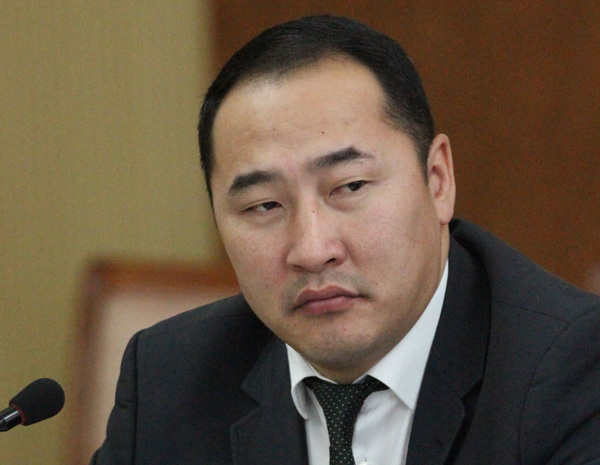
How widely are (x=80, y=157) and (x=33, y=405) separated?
2592 mm

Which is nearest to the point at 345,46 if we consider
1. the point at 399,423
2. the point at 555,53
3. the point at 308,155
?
the point at 308,155

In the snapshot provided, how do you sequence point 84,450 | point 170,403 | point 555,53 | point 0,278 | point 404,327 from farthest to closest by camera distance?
point 0,278, point 555,53, point 84,450, point 170,403, point 404,327

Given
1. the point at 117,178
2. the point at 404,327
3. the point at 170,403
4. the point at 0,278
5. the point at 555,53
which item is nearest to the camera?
the point at 404,327

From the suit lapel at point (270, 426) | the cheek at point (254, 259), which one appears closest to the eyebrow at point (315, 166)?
the cheek at point (254, 259)

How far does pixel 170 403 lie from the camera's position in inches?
89.4

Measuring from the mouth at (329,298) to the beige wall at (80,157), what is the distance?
245cm

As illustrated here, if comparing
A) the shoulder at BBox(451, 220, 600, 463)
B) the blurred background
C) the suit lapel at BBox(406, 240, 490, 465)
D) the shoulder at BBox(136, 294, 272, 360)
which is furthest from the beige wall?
the shoulder at BBox(451, 220, 600, 463)

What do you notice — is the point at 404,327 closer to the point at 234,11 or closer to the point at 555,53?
the point at 555,53

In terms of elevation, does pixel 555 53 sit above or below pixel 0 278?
above

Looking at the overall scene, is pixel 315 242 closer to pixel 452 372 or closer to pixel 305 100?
pixel 305 100

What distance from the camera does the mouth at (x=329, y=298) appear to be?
6.01ft

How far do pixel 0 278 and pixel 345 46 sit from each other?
8.17 ft

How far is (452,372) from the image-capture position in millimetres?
1960

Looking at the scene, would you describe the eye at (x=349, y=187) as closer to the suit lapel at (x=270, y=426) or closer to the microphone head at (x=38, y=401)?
the suit lapel at (x=270, y=426)
